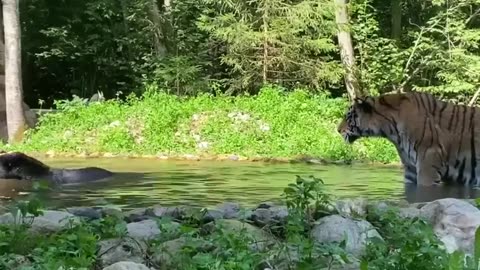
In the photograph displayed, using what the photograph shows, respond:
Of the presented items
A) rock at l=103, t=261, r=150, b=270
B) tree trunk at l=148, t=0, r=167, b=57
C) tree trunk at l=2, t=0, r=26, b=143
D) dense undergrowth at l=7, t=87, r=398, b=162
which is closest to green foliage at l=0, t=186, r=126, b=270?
rock at l=103, t=261, r=150, b=270

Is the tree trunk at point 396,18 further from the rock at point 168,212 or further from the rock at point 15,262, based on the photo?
the rock at point 15,262

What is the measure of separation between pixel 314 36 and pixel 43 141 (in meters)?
7.76

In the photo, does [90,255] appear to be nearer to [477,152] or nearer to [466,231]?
[466,231]

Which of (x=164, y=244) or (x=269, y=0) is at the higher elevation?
(x=269, y=0)

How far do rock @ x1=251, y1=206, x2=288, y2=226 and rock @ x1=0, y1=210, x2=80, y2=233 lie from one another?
106 centimetres

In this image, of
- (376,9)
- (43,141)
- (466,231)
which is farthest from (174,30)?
(466,231)

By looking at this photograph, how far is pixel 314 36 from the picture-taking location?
797 inches

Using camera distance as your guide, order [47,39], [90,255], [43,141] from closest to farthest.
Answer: [90,255], [43,141], [47,39]

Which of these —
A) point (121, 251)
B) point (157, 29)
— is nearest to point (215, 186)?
point (121, 251)

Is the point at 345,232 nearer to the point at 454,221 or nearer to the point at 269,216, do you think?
the point at 269,216

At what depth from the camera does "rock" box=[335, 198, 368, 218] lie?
504 cm

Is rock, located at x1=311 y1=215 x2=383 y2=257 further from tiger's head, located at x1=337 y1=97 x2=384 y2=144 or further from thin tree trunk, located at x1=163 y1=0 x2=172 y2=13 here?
thin tree trunk, located at x1=163 y1=0 x2=172 y2=13

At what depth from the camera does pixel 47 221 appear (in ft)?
15.1

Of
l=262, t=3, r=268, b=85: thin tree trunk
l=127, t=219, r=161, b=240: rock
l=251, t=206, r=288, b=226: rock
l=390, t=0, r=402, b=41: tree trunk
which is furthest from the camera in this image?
l=390, t=0, r=402, b=41: tree trunk
